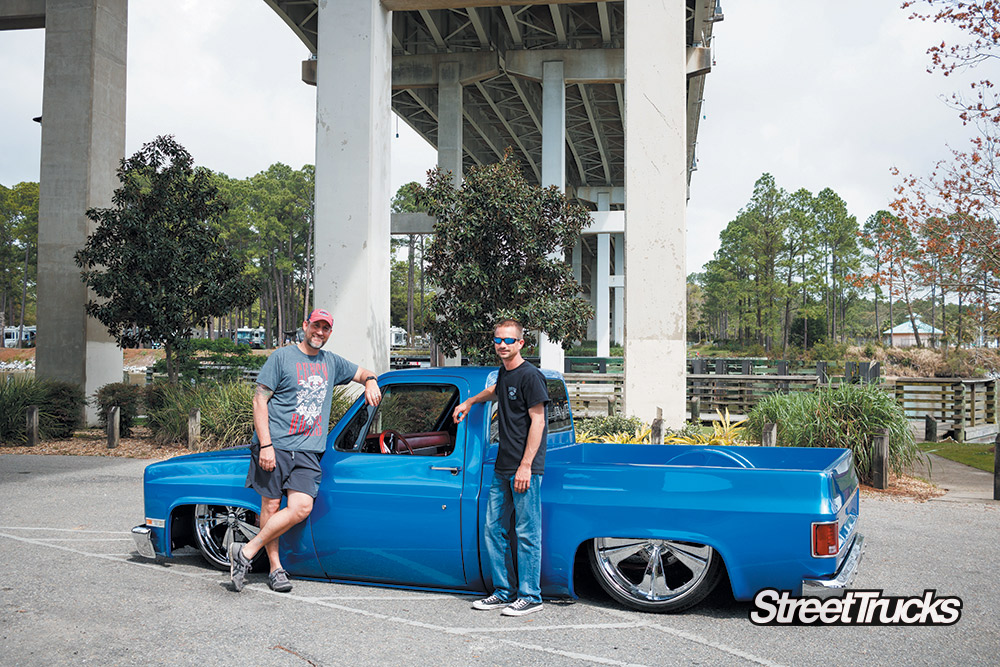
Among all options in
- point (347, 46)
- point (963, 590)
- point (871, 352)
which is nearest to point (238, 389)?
point (347, 46)

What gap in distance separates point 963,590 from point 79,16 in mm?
19501

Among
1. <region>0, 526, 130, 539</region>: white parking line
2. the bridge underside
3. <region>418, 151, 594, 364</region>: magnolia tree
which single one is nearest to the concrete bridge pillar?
the bridge underside

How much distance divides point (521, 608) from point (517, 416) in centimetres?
119

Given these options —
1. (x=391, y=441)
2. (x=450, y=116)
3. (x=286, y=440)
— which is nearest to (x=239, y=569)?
(x=286, y=440)

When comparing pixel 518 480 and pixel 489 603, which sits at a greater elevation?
pixel 518 480

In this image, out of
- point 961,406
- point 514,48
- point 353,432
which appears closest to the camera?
point 353,432

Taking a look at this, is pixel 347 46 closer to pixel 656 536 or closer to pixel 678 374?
pixel 678 374

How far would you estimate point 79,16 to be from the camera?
17.5 metres

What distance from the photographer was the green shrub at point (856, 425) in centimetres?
1029

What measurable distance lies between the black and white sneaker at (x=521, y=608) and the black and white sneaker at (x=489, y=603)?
0.10 m

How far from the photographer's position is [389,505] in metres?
5.24

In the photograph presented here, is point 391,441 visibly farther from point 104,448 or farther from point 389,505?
point 104,448

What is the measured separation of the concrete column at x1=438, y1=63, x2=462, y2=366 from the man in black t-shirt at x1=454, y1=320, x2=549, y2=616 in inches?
990

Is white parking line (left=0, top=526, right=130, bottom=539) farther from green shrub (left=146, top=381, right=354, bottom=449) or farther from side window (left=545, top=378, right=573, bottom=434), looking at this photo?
green shrub (left=146, top=381, right=354, bottom=449)
